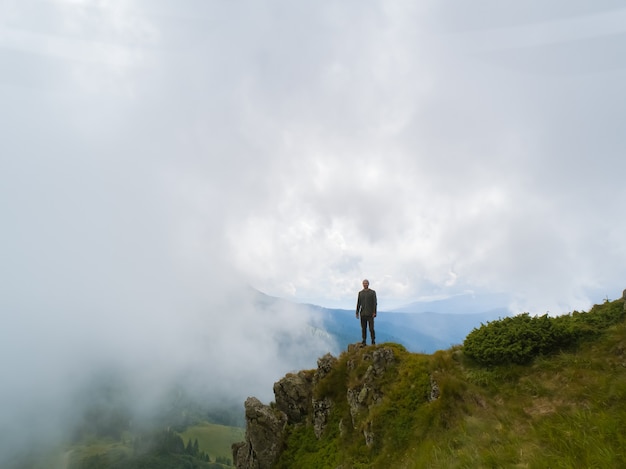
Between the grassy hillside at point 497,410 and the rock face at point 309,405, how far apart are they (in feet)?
0.79

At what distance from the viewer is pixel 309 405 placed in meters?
23.3

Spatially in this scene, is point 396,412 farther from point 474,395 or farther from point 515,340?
point 515,340

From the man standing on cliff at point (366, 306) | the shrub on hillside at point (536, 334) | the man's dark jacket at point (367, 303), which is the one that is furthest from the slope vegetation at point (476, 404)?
the man's dark jacket at point (367, 303)

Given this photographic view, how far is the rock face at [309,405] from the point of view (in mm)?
19781

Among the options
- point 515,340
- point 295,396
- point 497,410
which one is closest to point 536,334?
point 515,340

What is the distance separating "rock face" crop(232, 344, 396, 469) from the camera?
19.8 m

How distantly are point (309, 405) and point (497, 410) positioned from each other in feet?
44.0

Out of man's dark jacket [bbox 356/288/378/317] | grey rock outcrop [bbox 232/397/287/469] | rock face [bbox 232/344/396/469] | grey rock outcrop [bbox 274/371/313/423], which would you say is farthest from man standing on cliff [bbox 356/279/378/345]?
grey rock outcrop [bbox 232/397/287/469]

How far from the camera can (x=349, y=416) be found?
66.3ft

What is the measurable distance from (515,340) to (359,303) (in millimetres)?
9864

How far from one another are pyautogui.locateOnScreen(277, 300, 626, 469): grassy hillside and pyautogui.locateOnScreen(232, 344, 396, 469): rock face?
24 centimetres

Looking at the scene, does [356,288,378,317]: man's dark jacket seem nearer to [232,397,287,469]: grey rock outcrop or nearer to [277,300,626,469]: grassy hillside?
[277,300,626,469]: grassy hillside

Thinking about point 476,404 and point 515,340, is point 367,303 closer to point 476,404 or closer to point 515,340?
point 515,340

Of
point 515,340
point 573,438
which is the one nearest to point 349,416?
→ point 515,340
